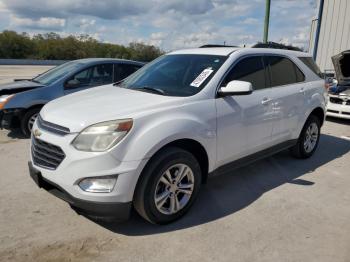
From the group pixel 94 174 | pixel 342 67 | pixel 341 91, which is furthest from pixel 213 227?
pixel 342 67

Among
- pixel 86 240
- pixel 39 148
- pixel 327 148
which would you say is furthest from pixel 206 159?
pixel 327 148

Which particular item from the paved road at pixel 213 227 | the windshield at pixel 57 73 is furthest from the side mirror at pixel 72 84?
the paved road at pixel 213 227

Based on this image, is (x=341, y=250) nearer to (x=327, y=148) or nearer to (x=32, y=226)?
(x=32, y=226)

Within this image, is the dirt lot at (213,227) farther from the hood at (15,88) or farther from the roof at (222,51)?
the hood at (15,88)

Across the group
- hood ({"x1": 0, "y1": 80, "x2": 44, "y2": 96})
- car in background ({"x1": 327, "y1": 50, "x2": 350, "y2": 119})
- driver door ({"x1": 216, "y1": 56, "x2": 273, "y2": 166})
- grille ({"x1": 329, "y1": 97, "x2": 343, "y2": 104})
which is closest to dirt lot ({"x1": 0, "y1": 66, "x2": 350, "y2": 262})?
driver door ({"x1": 216, "y1": 56, "x2": 273, "y2": 166})

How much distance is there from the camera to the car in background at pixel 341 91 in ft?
28.3

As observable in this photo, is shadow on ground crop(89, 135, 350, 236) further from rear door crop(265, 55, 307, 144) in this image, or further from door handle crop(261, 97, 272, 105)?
door handle crop(261, 97, 272, 105)

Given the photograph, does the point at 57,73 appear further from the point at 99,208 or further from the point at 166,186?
the point at 99,208

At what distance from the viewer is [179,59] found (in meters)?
4.35

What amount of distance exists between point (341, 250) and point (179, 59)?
282 cm

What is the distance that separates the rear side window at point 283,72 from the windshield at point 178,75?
97 cm

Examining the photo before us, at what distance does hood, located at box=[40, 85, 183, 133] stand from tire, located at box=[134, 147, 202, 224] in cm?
48

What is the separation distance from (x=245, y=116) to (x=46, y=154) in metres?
2.24

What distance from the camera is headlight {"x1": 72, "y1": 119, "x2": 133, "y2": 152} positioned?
114 inches
